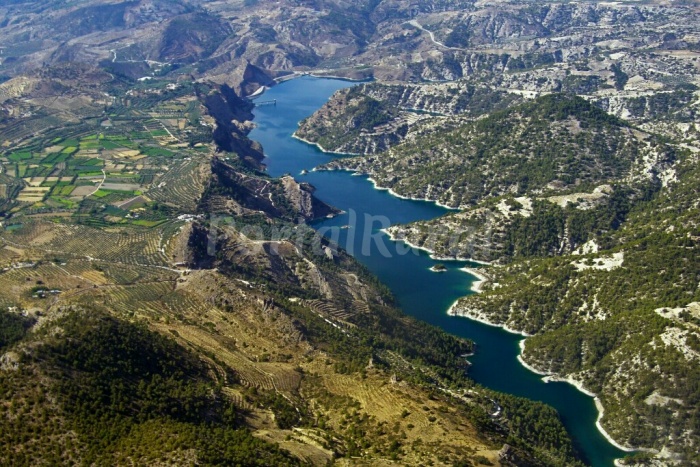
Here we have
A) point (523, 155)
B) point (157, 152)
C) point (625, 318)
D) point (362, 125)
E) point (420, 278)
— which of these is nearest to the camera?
point (625, 318)

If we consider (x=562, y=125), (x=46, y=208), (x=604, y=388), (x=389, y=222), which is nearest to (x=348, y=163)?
(x=389, y=222)

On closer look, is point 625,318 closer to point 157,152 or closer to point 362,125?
point 157,152

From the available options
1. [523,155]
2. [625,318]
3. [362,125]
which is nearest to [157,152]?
[362,125]

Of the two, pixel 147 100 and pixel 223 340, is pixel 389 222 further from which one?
pixel 147 100

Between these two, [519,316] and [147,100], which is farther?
[147,100]

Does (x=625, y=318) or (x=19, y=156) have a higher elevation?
(x=19, y=156)

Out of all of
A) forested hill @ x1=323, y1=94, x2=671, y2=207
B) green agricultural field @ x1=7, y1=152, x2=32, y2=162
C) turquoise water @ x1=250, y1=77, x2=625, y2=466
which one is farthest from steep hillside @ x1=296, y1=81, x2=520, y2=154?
green agricultural field @ x1=7, y1=152, x2=32, y2=162
